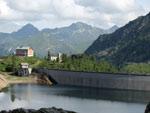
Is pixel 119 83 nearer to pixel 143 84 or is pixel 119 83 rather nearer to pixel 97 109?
pixel 143 84

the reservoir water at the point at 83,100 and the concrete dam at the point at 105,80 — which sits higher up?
the concrete dam at the point at 105,80

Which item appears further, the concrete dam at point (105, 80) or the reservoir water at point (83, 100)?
the concrete dam at point (105, 80)

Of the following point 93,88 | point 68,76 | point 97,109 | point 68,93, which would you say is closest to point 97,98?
point 68,93

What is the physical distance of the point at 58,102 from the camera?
125m

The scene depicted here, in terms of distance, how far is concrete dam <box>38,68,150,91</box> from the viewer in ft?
543

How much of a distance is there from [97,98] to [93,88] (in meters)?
38.1

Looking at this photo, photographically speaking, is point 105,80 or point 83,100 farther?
point 105,80

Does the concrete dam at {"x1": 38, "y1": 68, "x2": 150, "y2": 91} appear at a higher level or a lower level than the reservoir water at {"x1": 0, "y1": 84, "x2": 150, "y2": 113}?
higher

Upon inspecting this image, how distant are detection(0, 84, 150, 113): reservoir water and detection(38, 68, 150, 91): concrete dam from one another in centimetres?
713

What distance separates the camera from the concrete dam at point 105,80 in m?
166

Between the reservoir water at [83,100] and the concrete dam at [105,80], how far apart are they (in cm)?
713

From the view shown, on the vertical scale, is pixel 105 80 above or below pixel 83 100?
above

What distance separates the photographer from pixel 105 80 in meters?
178

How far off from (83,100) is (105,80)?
48.6 m
